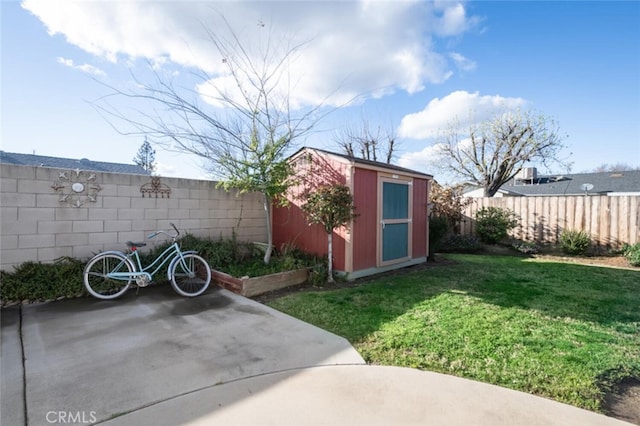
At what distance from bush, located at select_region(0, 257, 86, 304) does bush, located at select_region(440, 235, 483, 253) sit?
926 centimetres

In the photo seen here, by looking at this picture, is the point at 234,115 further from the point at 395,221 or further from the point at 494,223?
the point at 494,223

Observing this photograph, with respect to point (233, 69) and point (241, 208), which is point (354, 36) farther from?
point (241, 208)

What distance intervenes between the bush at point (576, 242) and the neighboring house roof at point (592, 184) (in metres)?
10.0

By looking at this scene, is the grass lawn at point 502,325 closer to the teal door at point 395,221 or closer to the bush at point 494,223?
the teal door at point 395,221

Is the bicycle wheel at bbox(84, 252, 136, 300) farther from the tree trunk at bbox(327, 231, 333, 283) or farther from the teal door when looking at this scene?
the teal door

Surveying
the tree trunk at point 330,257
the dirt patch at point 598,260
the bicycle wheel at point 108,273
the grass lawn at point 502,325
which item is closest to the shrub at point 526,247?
the dirt patch at point 598,260

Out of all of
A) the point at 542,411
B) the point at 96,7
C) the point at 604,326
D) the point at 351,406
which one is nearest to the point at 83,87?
the point at 96,7

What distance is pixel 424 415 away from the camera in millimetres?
1826

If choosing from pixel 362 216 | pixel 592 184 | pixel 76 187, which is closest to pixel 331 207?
pixel 362 216

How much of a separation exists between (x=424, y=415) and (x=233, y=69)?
5921 mm

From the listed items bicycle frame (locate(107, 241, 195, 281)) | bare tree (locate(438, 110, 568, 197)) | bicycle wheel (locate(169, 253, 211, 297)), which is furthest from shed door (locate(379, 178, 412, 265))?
bare tree (locate(438, 110, 568, 197))

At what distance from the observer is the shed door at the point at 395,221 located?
6.13 metres

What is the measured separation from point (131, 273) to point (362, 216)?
3.98m

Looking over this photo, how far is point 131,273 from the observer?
4.23m
